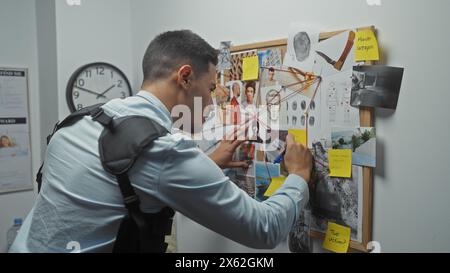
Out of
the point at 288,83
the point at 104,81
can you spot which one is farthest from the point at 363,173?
the point at 104,81

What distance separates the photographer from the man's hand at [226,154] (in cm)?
136

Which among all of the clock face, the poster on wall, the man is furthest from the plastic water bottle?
the man

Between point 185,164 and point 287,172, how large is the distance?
0.50 m

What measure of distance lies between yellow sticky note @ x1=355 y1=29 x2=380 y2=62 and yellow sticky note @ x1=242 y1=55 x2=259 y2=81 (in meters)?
0.39

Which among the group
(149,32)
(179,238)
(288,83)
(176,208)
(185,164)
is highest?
(149,32)

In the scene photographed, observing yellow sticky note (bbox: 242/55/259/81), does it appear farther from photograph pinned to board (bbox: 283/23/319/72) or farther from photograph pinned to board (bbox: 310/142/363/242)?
photograph pinned to board (bbox: 310/142/363/242)

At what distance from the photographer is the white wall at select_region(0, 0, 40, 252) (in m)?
2.07

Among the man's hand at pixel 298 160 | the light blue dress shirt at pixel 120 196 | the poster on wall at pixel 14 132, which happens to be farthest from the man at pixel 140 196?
the poster on wall at pixel 14 132

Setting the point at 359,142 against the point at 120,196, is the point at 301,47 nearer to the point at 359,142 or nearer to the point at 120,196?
the point at 359,142

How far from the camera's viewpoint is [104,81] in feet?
6.68

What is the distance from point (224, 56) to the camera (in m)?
1.47

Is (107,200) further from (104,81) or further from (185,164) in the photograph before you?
(104,81)

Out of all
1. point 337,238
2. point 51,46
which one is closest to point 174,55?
point 337,238

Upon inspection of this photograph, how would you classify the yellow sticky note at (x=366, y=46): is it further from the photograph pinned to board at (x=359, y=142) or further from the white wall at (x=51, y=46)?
the white wall at (x=51, y=46)
